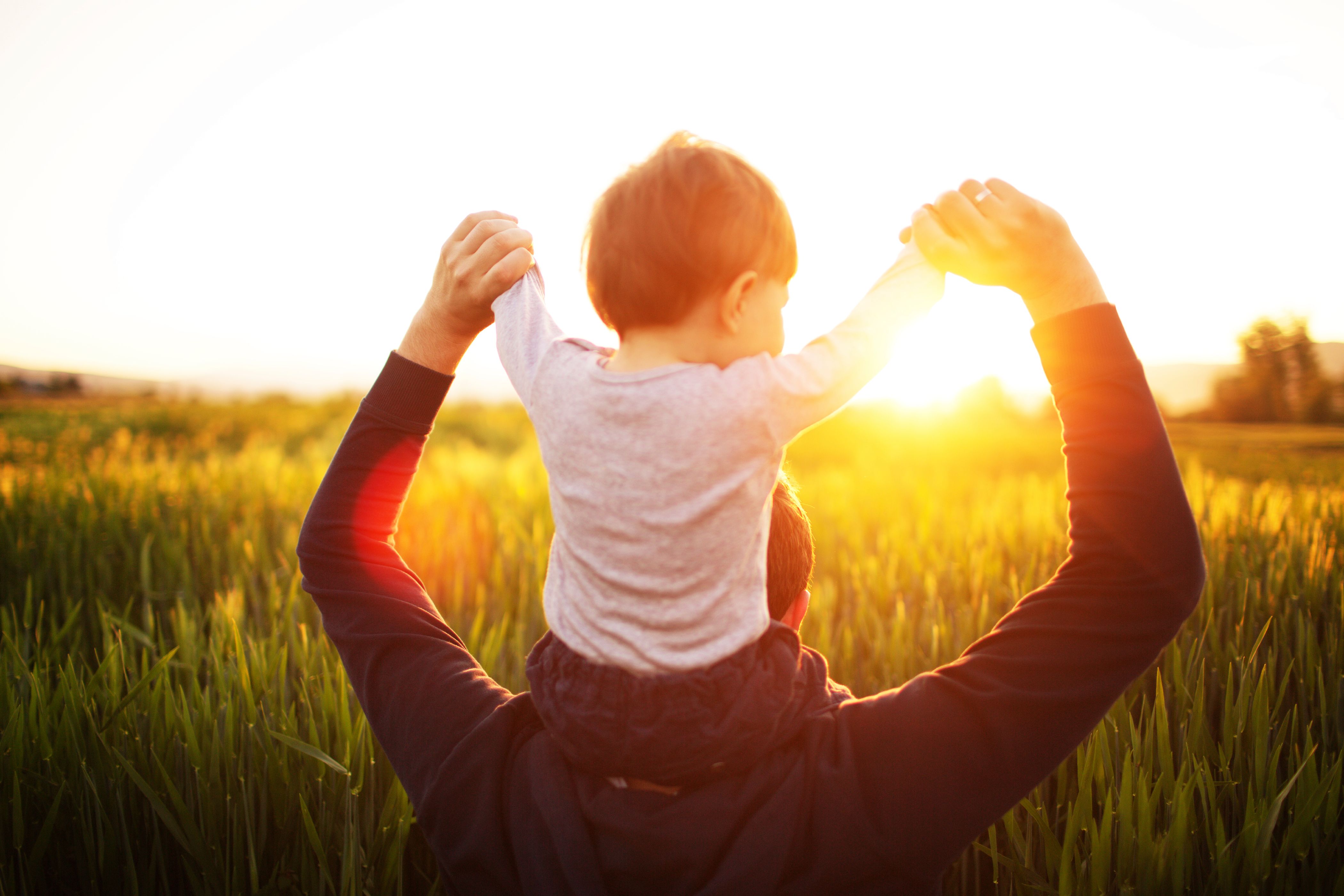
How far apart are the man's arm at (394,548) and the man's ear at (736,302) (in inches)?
13.0

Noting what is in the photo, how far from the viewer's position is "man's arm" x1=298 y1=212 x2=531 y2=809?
40.1 inches

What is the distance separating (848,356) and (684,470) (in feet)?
0.76

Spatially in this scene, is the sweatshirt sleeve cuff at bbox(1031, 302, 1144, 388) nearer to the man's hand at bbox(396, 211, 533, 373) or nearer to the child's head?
the child's head

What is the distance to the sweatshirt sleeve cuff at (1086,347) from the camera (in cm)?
86

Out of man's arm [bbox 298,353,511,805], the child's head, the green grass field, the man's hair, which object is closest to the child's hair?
the child's head

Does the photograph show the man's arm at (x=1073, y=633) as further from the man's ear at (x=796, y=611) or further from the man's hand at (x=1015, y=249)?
the man's ear at (x=796, y=611)

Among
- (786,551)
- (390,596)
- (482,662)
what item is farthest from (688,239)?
(482,662)

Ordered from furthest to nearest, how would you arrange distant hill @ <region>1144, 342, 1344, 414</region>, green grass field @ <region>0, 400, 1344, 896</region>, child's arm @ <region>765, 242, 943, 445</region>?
distant hill @ <region>1144, 342, 1344, 414</region> → green grass field @ <region>0, 400, 1344, 896</region> → child's arm @ <region>765, 242, 943, 445</region>

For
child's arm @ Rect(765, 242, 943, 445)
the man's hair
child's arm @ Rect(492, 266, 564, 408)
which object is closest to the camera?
child's arm @ Rect(765, 242, 943, 445)

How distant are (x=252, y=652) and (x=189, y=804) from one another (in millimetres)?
495

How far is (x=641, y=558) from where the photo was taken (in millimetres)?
853

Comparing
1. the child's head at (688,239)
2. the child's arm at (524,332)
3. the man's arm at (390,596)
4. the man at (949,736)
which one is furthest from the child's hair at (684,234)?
the man's arm at (390,596)

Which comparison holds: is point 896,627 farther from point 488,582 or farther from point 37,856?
point 37,856

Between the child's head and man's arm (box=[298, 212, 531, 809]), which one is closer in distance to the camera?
the child's head
